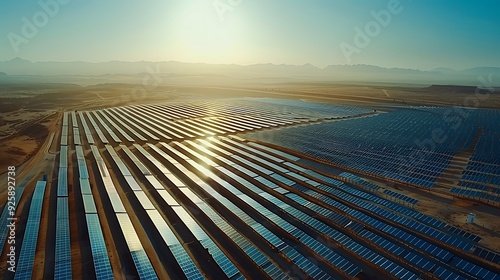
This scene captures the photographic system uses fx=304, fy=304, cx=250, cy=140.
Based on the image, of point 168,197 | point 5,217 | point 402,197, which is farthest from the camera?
point 168,197

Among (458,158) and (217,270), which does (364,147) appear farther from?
(217,270)

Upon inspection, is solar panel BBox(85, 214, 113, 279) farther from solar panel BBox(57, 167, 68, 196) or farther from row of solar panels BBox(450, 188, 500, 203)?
row of solar panels BBox(450, 188, 500, 203)

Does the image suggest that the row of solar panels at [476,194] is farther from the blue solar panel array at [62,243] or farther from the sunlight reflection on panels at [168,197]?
the blue solar panel array at [62,243]

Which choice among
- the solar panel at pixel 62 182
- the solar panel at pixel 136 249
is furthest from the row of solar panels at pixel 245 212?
the solar panel at pixel 62 182

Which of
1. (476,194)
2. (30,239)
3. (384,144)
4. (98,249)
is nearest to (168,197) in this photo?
(98,249)

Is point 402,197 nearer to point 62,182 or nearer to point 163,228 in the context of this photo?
point 163,228

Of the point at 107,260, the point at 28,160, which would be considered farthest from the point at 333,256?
the point at 28,160

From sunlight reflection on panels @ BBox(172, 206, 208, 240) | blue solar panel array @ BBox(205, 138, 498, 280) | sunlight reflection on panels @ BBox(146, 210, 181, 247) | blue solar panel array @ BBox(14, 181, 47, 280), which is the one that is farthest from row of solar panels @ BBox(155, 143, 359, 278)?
blue solar panel array @ BBox(14, 181, 47, 280)
